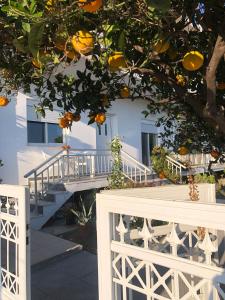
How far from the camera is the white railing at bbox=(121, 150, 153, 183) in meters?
12.4

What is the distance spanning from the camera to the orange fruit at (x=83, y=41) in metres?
1.64

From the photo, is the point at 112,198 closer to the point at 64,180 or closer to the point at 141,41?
the point at 141,41

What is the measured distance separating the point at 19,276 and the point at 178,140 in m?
2.59

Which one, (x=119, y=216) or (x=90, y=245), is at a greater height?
(x=119, y=216)

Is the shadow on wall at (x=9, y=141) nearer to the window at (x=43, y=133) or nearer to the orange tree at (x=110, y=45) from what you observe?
the window at (x=43, y=133)

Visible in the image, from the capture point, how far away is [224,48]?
1882 mm

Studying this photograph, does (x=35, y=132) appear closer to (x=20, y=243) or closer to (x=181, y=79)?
(x=20, y=243)

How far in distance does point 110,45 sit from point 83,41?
0.68 ft

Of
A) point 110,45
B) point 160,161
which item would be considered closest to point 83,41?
point 110,45

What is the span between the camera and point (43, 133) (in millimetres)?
12188

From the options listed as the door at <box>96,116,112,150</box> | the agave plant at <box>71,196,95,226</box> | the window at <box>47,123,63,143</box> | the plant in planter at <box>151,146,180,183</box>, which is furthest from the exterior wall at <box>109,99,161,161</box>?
the agave plant at <box>71,196,95,226</box>

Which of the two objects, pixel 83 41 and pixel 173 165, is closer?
pixel 83 41

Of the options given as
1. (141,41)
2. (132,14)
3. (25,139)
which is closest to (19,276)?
(141,41)

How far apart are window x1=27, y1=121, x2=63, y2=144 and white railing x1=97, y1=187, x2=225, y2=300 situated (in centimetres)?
947
